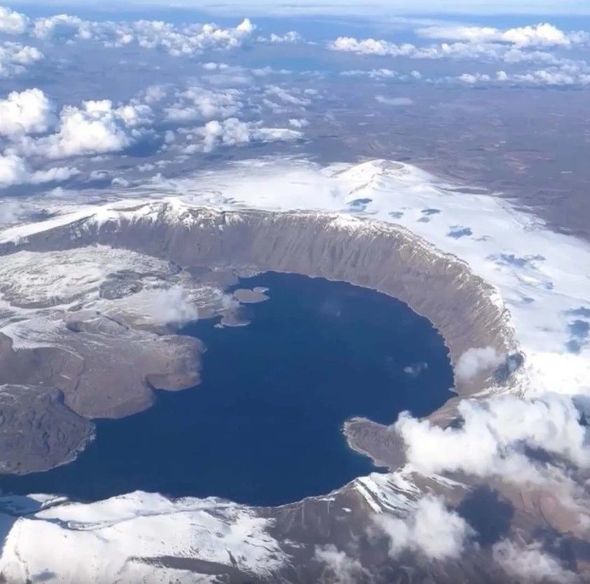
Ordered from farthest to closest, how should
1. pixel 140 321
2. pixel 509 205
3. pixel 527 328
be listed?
pixel 509 205, pixel 140 321, pixel 527 328

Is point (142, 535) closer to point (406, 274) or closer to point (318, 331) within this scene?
point (318, 331)

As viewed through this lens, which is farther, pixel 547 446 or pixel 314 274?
pixel 314 274

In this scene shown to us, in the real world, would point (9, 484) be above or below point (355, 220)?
below

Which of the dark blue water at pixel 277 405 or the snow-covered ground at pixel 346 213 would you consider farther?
the dark blue water at pixel 277 405

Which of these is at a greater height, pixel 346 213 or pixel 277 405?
pixel 346 213

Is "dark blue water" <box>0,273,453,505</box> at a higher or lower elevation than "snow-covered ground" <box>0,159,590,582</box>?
lower

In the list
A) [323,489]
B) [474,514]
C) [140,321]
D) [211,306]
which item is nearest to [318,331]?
[211,306]

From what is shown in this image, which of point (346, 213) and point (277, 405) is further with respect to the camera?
point (346, 213)

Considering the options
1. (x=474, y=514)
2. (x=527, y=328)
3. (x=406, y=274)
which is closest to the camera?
(x=474, y=514)
